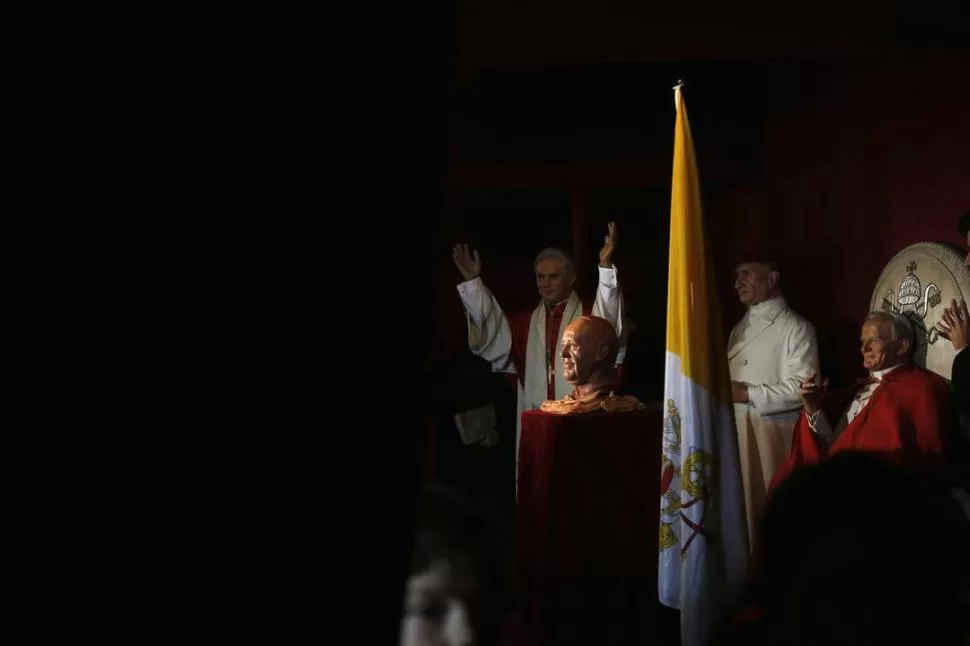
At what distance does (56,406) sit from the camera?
235mm

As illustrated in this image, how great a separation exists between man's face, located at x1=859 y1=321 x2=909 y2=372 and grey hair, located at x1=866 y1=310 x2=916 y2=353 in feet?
0.05

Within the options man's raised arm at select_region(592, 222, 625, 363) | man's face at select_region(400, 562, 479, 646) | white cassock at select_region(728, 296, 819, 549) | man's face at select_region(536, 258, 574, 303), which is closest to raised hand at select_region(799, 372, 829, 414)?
white cassock at select_region(728, 296, 819, 549)

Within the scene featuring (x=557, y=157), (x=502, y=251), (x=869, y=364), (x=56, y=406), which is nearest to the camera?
(x=56, y=406)

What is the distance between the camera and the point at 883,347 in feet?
11.2

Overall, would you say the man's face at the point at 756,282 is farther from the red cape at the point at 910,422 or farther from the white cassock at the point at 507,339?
the red cape at the point at 910,422

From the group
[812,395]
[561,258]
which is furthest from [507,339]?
[812,395]

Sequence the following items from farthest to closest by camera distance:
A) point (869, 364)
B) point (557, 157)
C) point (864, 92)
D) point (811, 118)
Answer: point (557, 157) < point (811, 118) < point (864, 92) < point (869, 364)

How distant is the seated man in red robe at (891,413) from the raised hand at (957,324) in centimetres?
14

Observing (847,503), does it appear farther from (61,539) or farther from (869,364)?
(869,364)

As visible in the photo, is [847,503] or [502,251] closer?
[847,503]

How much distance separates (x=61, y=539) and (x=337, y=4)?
165 mm

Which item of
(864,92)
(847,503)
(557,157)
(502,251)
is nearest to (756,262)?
(864,92)

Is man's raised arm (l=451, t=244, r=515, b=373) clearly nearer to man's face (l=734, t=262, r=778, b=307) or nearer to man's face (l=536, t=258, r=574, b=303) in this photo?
man's face (l=536, t=258, r=574, b=303)

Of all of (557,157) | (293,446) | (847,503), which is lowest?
(847,503)
